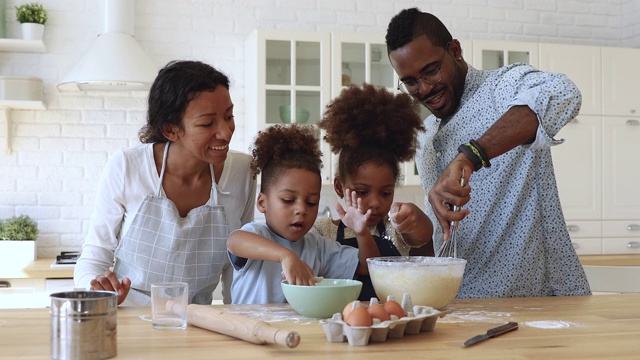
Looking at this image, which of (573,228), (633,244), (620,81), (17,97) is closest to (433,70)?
(17,97)

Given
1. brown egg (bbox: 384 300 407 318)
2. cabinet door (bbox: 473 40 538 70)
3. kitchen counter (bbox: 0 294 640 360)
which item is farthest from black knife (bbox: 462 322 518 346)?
cabinet door (bbox: 473 40 538 70)

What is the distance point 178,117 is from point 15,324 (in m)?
0.77

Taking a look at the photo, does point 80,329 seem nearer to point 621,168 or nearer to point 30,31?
point 30,31

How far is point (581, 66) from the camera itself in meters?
4.56

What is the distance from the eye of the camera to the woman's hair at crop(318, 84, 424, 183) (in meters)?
2.09

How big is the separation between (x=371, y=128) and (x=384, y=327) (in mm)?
968

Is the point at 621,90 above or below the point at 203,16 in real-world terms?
below

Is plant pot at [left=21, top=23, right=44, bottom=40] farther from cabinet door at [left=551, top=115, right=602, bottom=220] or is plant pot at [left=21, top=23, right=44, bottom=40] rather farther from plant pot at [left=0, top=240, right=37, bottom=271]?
cabinet door at [left=551, top=115, right=602, bottom=220]

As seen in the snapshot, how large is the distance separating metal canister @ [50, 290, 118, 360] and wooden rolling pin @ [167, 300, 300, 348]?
213 millimetres

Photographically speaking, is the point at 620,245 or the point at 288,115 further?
the point at 620,245

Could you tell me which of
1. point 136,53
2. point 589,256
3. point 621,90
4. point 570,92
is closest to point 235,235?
point 570,92

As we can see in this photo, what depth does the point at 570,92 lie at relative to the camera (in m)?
1.75

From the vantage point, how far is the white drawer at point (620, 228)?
461 centimetres

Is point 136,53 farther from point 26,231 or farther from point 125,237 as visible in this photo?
point 125,237
